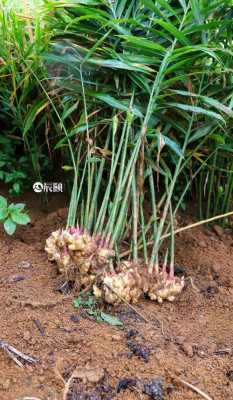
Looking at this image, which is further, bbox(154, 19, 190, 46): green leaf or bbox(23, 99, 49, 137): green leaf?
bbox(23, 99, 49, 137): green leaf

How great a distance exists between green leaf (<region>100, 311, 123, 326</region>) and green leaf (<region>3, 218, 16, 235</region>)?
0.40m

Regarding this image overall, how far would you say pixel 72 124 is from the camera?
179 centimetres

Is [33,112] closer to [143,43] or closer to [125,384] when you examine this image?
[143,43]

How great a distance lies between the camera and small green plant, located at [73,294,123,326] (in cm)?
133

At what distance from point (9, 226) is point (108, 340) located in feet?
1.67

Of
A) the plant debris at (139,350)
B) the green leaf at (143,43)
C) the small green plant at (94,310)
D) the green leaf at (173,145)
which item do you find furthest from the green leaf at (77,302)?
the green leaf at (143,43)

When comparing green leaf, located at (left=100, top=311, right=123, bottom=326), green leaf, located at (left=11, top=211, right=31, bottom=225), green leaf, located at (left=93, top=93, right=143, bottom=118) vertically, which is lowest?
green leaf, located at (left=100, top=311, right=123, bottom=326)

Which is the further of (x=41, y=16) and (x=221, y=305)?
(x=41, y=16)

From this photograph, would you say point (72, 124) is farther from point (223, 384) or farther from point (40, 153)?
point (223, 384)

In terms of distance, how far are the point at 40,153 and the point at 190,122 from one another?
577 mm

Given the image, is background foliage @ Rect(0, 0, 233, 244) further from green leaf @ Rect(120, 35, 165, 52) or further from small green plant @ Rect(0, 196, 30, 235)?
small green plant @ Rect(0, 196, 30, 235)

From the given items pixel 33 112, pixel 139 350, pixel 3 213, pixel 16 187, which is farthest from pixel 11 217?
pixel 139 350

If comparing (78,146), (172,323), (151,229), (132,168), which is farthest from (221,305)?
(78,146)

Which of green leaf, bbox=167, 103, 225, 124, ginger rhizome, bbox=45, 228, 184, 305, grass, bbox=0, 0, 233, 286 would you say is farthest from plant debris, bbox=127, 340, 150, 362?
green leaf, bbox=167, 103, 225, 124
